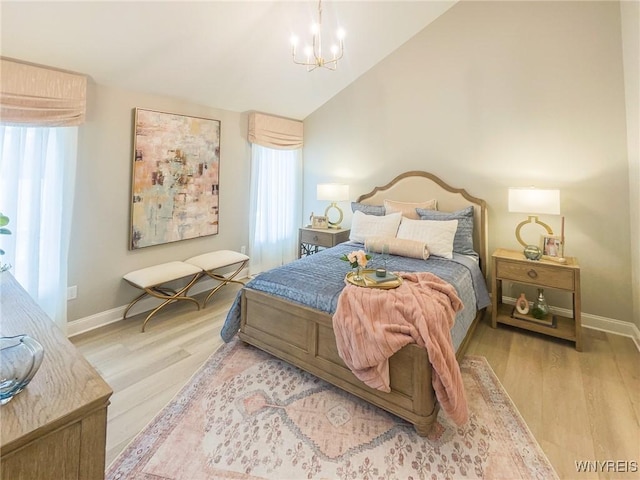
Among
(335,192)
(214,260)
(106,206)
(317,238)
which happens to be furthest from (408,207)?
(106,206)

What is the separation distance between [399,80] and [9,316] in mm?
3992

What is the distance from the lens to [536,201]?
2566mm

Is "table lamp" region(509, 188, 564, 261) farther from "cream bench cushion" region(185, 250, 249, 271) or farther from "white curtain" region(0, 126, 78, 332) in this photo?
"white curtain" region(0, 126, 78, 332)

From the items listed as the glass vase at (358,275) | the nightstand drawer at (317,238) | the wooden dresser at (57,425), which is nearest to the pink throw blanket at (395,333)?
the glass vase at (358,275)

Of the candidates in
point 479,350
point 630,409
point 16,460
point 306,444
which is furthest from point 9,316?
point 630,409

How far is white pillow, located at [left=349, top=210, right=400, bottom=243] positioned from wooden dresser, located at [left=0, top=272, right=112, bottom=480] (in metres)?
2.68

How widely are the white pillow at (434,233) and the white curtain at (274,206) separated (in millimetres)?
2021

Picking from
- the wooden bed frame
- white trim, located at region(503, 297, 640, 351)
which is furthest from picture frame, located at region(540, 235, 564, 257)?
the wooden bed frame

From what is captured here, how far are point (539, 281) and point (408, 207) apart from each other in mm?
1390

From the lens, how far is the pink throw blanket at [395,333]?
153cm

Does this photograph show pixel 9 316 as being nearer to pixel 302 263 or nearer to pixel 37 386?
pixel 37 386

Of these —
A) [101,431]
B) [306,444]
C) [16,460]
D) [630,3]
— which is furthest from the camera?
[630,3]

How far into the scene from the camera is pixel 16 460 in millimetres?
608

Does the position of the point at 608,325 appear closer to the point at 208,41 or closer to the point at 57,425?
the point at 57,425
